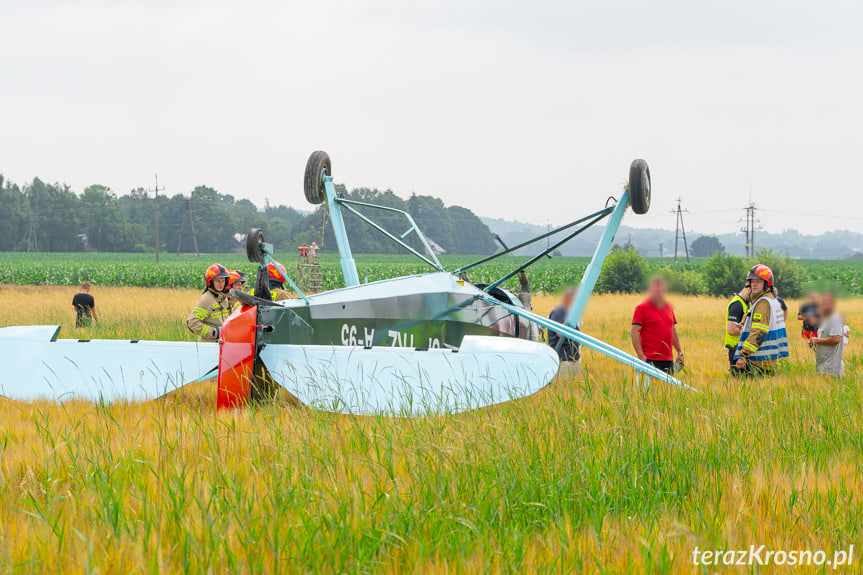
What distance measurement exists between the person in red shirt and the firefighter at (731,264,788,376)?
80cm

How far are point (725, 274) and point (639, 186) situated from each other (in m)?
28.1

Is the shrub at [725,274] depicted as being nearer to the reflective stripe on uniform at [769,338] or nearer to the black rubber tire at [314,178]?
the reflective stripe on uniform at [769,338]

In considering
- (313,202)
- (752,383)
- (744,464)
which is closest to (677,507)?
(744,464)

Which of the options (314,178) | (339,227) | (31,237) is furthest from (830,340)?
(31,237)

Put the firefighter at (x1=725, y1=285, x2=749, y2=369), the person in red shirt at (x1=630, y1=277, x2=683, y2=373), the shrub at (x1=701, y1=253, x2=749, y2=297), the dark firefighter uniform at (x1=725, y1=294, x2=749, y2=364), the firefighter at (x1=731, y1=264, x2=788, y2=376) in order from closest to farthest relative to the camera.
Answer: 1. the firefighter at (x1=731, y1=264, x2=788, y2=376)
2. the person in red shirt at (x1=630, y1=277, x2=683, y2=373)
3. the firefighter at (x1=725, y1=285, x2=749, y2=369)
4. the dark firefighter uniform at (x1=725, y1=294, x2=749, y2=364)
5. the shrub at (x1=701, y1=253, x2=749, y2=297)

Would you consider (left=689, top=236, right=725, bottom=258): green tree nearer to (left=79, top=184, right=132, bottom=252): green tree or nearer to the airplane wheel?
(left=79, top=184, right=132, bottom=252): green tree

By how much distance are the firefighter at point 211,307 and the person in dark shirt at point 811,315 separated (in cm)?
802

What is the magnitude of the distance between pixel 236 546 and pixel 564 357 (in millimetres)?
7084

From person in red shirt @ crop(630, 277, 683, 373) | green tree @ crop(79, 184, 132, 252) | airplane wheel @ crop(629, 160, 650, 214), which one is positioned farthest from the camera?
green tree @ crop(79, 184, 132, 252)

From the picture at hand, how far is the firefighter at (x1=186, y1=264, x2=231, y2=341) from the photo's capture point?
8.59 meters

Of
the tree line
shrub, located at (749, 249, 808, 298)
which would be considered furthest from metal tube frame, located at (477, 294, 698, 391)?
the tree line

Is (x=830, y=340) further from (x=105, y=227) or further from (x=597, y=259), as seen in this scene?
(x=105, y=227)

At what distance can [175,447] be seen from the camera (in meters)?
4.38

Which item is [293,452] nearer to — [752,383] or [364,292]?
[364,292]
